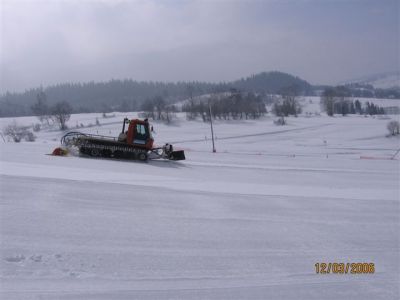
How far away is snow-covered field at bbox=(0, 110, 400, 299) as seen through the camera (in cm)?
534

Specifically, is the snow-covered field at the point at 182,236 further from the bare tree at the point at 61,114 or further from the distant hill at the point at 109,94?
the distant hill at the point at 109,94

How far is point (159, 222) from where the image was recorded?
764 cm

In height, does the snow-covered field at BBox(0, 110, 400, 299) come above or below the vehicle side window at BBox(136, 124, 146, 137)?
below

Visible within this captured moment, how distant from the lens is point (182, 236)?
6.98 m

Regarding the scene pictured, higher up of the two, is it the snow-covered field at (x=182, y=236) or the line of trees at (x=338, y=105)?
the line of trees at (x=338, y=105)

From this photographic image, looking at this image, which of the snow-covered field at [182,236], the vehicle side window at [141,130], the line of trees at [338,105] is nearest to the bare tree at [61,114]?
the vehicle side window at [141,130]

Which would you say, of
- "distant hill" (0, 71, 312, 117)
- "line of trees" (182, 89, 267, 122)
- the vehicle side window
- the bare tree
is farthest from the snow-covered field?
"distant hill" (0, 71, 312, 117)

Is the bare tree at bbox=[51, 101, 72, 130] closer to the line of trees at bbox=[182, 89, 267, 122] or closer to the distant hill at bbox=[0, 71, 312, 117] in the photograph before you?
the line of trees at bbox=[182, 89, 267, 122]

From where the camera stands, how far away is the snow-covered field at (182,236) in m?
5.34

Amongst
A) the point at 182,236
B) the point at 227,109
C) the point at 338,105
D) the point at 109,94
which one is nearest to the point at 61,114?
the point at 227,109

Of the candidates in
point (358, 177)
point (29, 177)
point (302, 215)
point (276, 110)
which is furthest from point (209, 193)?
point (276, 110)

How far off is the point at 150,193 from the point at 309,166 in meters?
12.5

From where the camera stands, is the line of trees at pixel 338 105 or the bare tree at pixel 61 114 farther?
the line of trees at pixel 338 105

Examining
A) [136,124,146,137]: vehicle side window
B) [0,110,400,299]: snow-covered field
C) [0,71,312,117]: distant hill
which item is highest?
[0,71,312,117]: distant hill
